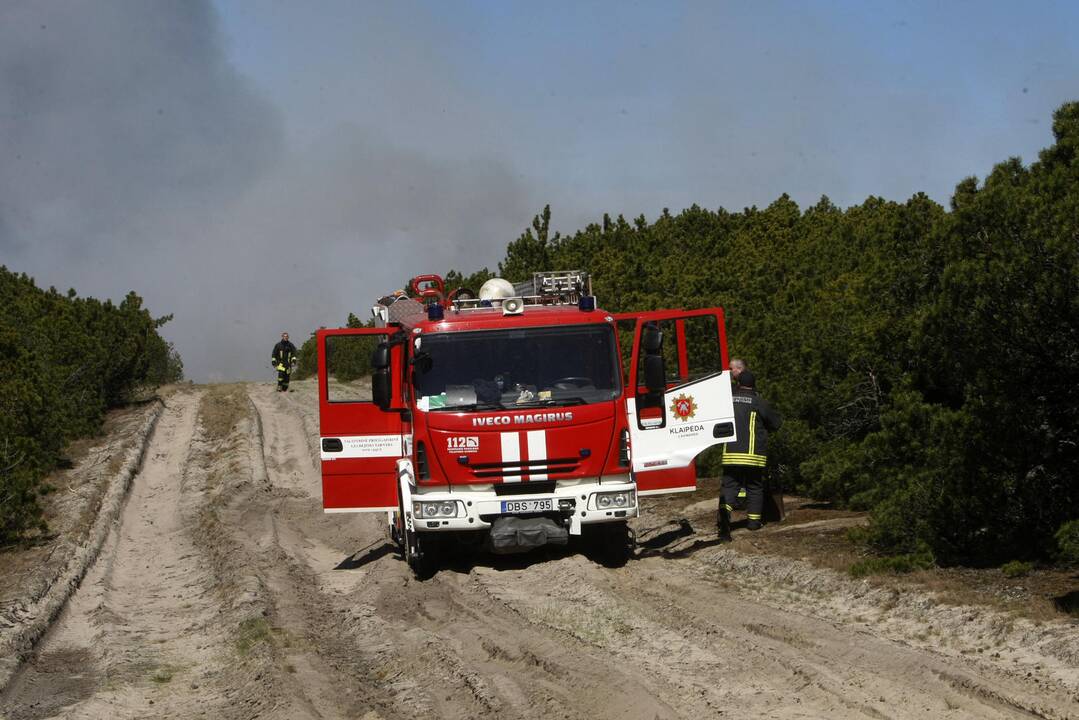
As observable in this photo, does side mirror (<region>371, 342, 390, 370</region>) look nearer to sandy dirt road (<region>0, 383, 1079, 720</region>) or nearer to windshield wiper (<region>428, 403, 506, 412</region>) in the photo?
windshield wiper (<region>428, 403, 506, 412</region>)

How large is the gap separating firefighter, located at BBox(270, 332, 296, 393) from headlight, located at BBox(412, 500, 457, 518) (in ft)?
82.7

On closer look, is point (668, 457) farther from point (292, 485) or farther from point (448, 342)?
→ point (292, 485)

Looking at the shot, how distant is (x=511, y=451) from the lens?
11.7 meters

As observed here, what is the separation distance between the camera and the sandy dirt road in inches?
277

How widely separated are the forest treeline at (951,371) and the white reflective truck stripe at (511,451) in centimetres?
340

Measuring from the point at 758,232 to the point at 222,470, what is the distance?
86.4 feet

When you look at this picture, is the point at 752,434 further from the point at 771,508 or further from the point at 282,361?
the point at 282,361

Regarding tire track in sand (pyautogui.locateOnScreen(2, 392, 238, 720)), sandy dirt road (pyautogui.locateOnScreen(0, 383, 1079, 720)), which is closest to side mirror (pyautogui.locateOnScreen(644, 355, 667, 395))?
sandy dirt road (pyautogui.locateOnScreen(0, 383, 1079, 720))

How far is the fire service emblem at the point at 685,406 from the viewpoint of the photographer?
12670mm

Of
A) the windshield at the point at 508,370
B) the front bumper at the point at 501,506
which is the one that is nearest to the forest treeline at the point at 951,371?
the front bumper at the point at 501,506

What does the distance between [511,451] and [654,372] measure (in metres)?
1.59

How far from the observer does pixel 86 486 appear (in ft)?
69.8

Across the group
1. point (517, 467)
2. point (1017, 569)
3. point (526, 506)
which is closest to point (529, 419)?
point (517, 467)

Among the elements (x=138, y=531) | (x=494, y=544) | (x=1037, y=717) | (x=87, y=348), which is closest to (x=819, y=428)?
(x=494, y=544)
